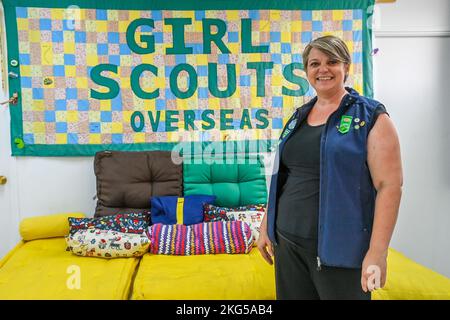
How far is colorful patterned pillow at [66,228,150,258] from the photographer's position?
2.04 meters

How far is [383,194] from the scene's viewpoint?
1.09m

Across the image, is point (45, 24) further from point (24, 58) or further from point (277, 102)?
point (277, 102)

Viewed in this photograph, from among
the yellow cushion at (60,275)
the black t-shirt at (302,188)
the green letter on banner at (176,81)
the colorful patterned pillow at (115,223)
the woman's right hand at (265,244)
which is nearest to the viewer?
the black t-shirt at (302,188)

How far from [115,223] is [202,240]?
0.52 metres

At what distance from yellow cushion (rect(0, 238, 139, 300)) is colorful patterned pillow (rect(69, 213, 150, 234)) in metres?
0.16

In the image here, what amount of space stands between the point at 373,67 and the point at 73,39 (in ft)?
6.70

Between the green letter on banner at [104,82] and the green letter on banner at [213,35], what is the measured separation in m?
0.62

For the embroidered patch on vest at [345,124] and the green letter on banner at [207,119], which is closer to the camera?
the embroidered patch on vest at [345,124]

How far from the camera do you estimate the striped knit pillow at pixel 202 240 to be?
2.10m

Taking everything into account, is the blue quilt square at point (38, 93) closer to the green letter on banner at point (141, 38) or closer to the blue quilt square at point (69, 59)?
the blue quilt square at point (69, 59)

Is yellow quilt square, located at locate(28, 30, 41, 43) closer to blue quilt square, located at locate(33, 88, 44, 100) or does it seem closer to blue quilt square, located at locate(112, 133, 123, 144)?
blue quilt square, located at locate(33, 88, 44, 100)

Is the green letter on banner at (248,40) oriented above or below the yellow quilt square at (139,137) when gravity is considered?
above

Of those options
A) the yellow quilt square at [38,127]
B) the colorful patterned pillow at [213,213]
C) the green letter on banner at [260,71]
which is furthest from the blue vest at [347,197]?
the yellow quilt square at [38,127]
